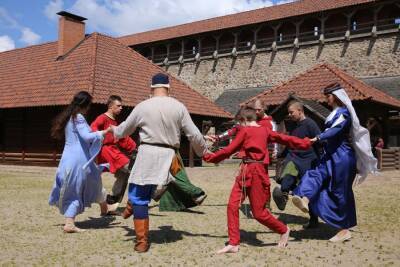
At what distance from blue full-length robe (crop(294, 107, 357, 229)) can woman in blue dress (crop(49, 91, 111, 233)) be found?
7.84ft

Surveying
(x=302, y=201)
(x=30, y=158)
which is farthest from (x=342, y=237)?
(x=30, y=158)

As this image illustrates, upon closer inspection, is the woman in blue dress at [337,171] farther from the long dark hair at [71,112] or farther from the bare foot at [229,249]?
the long dark hair at [71,112]

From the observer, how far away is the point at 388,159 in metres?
17.3

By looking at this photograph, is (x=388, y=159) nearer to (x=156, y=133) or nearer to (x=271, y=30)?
(x=271, y=30)

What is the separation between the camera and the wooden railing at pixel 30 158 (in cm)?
1731

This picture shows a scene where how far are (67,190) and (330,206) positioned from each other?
2.91 metres

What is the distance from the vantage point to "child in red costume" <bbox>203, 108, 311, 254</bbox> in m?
4.35

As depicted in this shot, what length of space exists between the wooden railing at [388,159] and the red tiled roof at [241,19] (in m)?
10.7

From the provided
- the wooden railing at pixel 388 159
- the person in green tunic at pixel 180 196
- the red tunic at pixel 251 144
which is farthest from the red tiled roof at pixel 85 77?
the red tunic at pixel 251 144

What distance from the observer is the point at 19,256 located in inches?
157

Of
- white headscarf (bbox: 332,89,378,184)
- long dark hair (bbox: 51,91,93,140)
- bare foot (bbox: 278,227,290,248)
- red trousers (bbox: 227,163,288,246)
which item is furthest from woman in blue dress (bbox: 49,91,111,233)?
white headscarf (bbox: 332,89,378,184)

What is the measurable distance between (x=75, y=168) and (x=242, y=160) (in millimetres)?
1949

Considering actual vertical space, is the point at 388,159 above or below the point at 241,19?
below

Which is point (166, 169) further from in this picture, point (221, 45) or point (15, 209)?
point (221, 45)
